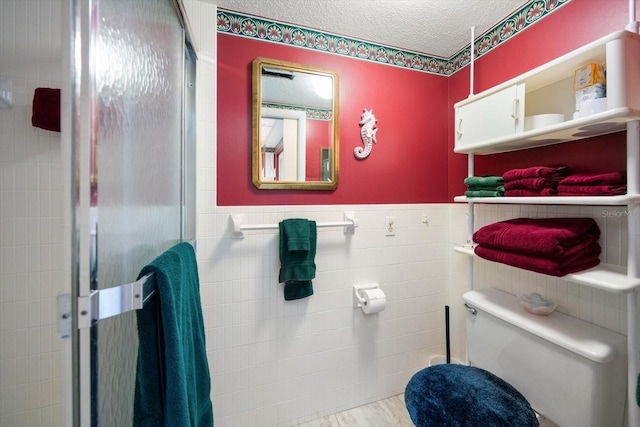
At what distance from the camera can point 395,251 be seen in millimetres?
1630

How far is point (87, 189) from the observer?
0.46m

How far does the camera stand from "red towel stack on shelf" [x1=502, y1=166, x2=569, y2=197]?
1047mm

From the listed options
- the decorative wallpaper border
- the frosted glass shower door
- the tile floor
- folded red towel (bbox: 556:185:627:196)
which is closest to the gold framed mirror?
the decorative wallpaper border

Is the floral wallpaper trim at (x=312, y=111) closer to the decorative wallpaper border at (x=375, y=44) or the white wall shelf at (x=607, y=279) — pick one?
the decorative wallpaper border at (x=375, y=44)

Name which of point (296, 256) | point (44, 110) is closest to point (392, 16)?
point (296, 256)

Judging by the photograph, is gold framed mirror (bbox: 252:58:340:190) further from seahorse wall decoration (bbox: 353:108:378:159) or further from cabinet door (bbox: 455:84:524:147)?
cabinet door (bbox: 455:84:524:147)

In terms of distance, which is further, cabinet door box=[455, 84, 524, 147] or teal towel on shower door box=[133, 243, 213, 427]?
cabinet door box=[455, 84, 524, 147]

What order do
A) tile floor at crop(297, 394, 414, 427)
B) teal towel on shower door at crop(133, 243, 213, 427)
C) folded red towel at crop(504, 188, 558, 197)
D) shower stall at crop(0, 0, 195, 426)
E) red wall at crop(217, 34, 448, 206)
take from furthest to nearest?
1. tile floor at crop(297, 394, 414, 427)
2. red wall at crop(217, 34, 448, 206)
3. folded red towel at crop(504, 188, 558, 197)
4. teal towel on shower door at crop(133, 243, 213, 427)
5. shower stall at crop(0, 0, 195, 426)

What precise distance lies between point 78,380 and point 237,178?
1012mm

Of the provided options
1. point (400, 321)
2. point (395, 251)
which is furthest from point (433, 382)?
point (395, 251)

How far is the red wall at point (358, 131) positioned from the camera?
52.5 inches

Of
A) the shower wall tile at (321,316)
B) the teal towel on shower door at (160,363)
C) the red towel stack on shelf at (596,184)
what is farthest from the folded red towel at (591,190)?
the teal towel on shower door at (160,363)

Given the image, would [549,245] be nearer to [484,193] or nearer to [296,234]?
[484,193]

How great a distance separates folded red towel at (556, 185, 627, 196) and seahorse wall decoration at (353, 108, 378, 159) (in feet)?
2.91
